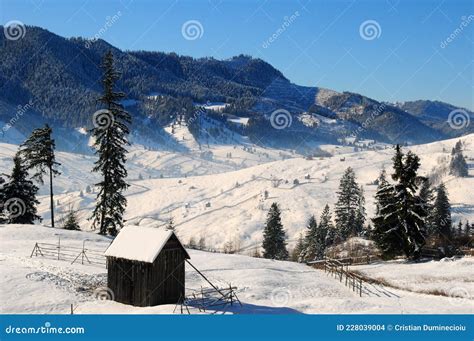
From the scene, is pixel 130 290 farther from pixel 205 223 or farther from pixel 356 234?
pixel 205 223

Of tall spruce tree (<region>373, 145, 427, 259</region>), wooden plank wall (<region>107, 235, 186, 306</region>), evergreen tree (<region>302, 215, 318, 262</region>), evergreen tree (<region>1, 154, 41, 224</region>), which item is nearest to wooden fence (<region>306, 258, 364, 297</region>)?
tall spruce tree (<region>373, 145, 427, 259</region>)

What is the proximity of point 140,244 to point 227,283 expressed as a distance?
28.5 feet

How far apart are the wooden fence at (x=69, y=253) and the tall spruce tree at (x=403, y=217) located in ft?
86.5

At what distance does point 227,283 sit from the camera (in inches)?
1423

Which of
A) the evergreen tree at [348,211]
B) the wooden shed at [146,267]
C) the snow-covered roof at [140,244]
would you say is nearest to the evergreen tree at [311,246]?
the evergreen tree at [348,211]

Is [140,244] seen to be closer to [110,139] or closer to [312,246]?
[110,139]

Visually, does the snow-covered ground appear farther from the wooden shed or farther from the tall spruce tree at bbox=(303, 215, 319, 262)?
the tall spruce tree at bbox=(303, 215, 319, 262)

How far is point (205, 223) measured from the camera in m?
177

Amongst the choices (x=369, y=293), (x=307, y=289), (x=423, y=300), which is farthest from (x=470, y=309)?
(x=307, y=289)

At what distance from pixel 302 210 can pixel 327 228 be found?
88.8 metres

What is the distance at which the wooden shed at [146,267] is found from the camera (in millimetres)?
29281

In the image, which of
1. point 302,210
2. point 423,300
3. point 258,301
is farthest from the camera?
point 302,210

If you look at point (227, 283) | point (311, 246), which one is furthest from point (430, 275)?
point (311, 246)

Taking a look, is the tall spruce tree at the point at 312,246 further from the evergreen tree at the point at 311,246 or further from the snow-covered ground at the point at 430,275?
the snow-covered ground at the point at 430,275
